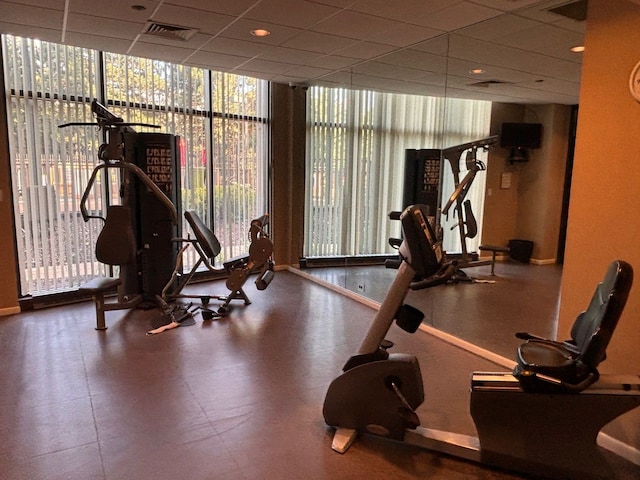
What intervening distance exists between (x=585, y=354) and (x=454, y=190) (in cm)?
327

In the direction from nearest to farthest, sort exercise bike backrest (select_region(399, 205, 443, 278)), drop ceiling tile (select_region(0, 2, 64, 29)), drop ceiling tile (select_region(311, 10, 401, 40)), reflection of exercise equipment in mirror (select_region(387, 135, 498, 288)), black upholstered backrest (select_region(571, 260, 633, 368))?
1. black upholstered backrest (select_region(571, 260, 633, 368))
2. exercise bike backrest (select_region(399, 205, 443, 278))
3. drop ceiling tile (select_region(0, 2, 64, 29))
4. drop ceiling tile (select_region(311, 10, 401, 40))
5. reflection of exercise equipment in mirror (select_region(387, 135, 498, 288))

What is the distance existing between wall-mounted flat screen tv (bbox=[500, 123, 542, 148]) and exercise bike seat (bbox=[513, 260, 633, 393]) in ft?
11.8

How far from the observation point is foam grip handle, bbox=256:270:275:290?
4.88 metres

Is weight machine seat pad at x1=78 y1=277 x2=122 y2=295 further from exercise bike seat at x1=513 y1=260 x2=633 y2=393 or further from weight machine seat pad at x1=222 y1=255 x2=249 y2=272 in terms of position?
exercise bike seat at x1=513 y1=260 x2=633 y2=393

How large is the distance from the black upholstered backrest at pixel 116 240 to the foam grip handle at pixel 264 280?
1.33 metres

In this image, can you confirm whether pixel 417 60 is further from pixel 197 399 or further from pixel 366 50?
pixel 197 399

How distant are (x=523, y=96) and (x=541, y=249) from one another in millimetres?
1864

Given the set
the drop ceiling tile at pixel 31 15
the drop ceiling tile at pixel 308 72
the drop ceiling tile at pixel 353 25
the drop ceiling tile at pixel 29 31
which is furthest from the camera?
the drop ceiling tile at pixel 308 72

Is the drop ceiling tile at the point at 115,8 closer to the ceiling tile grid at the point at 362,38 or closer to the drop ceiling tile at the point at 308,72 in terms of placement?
the ceiling tile grid at the point at 362,38

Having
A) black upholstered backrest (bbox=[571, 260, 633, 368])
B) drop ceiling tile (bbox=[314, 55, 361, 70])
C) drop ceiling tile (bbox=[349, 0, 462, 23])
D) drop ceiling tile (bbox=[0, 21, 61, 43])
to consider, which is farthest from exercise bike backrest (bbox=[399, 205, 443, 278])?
drop ceiling tile (bbox=[0, 21, 61, 43])

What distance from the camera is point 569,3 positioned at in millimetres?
3033

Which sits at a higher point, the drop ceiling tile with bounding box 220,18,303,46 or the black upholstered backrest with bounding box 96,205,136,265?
the drop ceiling tile with bounding box 220,18,303,46

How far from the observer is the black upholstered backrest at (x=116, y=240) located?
441 centimetres

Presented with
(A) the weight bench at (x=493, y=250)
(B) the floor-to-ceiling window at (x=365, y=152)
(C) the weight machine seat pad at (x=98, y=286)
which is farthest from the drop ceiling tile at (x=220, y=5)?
(A) the weight bench at (x=493, y=250)
